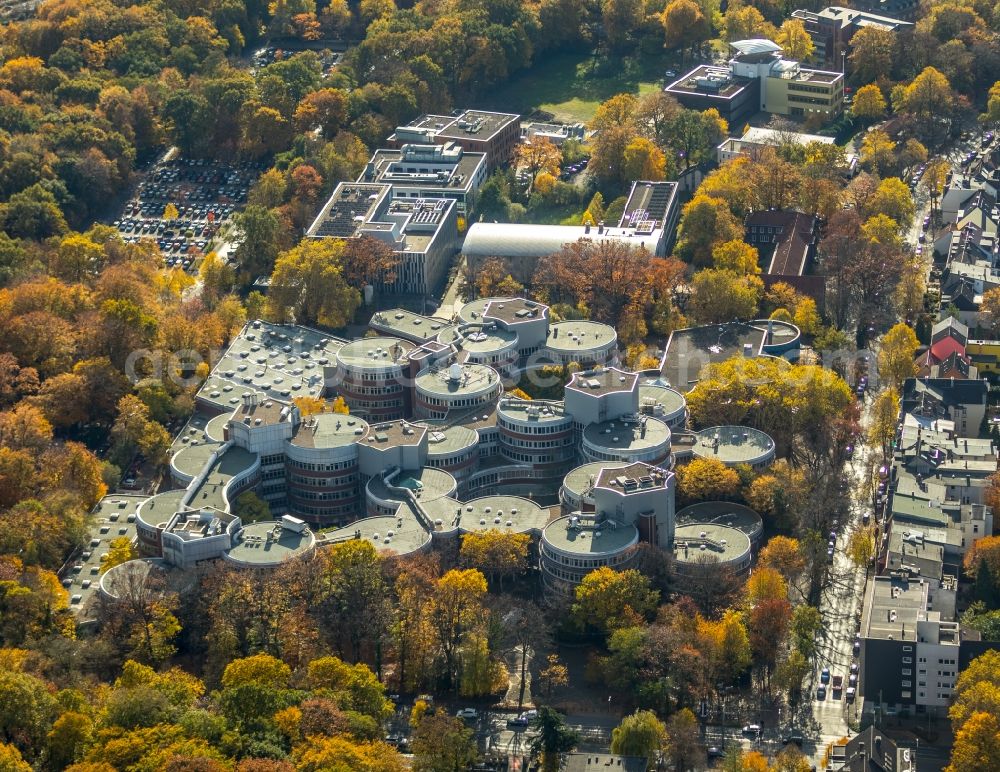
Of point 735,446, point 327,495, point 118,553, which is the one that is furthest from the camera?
point 735,446

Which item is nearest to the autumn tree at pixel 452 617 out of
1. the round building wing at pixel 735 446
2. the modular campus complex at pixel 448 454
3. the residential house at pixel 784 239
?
the modular campus complex at pixel 448 454

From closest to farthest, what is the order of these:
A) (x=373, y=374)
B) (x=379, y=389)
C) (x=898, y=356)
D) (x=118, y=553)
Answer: (x=118, y=553)
(x=373, y=374)
(x=379, y=389)
(x=898, y=356)

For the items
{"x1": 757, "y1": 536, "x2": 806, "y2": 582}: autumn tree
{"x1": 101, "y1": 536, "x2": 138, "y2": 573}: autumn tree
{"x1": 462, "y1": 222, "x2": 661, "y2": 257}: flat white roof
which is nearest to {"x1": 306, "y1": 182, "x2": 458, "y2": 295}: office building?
{"x1": 462, "y1": 222, "x2": 661, "y2": 257}: flat white roof

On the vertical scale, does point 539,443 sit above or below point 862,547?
above

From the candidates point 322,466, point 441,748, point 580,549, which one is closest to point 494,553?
point 580,549

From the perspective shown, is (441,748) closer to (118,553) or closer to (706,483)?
(118,553)

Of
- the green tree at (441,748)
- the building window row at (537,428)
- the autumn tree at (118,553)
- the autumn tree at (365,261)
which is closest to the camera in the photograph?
the green tree at (441,748)

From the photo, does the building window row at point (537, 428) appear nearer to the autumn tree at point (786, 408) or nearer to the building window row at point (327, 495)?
the autumn tree at point (786, 408)

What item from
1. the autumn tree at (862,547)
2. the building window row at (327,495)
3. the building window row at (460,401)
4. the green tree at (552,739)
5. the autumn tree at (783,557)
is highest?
the building window row at (460,401)
